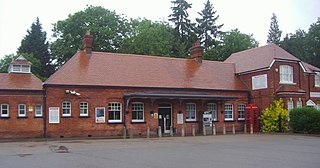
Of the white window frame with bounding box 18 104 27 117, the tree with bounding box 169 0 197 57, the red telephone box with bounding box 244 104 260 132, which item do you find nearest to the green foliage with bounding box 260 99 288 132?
the red telephone box with bounding box 244 104 260 132

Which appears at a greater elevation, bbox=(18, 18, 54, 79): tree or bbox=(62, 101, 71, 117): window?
bbox=(18, 18, 54, 79): tree

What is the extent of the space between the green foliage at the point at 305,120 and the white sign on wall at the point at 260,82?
442 centimetres

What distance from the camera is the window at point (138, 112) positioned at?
103ft

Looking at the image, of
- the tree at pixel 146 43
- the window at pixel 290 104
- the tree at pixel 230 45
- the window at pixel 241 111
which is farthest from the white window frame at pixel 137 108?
the tree at pixel 230 45

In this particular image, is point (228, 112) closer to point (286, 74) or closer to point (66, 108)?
point (286, 74)

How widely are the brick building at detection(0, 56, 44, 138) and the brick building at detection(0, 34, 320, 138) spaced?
7 cm

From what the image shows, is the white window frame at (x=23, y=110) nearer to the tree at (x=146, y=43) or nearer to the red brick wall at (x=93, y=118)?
the red brick wall at (x=93, y=118)

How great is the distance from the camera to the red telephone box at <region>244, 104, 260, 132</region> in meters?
34.9

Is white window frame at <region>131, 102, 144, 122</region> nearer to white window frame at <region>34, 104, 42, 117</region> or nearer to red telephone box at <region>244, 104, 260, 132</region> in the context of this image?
white window frame at <region>34, 104, 42, 117</region>

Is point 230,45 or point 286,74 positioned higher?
point 230,45

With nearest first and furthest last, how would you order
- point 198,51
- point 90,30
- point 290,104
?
1. point 290,104
2. point 198,51
3. point 90,30

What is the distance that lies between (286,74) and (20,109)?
945 inches

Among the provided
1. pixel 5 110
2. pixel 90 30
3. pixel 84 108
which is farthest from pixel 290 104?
pixel 90 30

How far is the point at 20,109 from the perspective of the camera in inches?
1109
